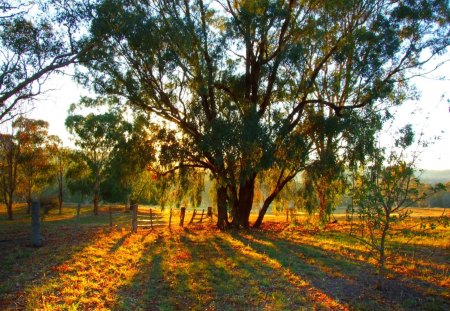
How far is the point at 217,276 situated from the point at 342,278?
319 centimetres

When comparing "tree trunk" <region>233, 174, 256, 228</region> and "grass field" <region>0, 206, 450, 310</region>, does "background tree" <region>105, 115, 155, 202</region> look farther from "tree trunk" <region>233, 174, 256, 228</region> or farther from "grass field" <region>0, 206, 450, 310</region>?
"grass field" <region>0, 206, 450, 310</region>

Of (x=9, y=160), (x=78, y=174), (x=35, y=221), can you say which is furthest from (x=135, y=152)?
(x=78, y=174)

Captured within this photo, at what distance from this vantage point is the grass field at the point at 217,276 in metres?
7.50

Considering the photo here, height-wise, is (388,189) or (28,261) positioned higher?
(388,189)

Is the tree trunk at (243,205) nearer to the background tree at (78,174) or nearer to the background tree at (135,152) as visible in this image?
the background tree at (135,152)

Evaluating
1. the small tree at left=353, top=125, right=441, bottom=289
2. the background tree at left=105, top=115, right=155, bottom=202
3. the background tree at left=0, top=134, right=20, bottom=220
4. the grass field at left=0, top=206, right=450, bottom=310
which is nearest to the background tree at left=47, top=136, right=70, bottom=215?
the background tree at left=0, top=134, right=20, bottom=220

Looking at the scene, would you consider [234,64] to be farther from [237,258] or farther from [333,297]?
[333,297]

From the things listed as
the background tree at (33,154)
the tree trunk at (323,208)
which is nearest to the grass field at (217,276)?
the tree trunk at (323,208)

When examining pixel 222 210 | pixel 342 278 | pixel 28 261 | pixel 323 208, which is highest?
pixel 323 208

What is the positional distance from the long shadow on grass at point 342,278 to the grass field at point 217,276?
0.02 m

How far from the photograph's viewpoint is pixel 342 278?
9555 millimetres

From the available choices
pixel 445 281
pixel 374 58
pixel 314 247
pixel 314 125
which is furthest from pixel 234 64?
pixel 445 281

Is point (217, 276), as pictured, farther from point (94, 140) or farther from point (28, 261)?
point (94, 140)

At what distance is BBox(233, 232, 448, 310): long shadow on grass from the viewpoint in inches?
304
